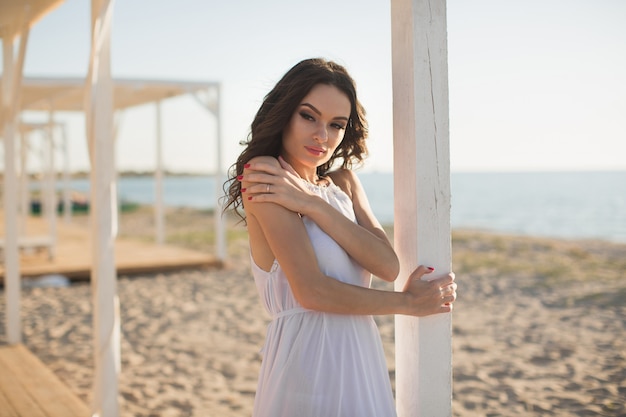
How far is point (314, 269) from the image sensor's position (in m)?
1.48

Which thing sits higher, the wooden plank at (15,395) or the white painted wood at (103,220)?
the white painted wood at (103,220)

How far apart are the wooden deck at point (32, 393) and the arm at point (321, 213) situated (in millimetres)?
2418

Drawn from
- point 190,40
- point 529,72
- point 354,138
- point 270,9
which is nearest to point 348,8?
point 270,9

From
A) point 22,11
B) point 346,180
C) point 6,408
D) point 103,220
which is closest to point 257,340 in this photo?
point 6,408

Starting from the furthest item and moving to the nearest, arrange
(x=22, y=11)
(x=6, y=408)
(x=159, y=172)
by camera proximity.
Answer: (x=159, y=172) < (x=22, y=11) < (x=6, y=408)

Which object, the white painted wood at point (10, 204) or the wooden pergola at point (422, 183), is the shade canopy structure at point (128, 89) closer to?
the white painted wood at point (10, 204)

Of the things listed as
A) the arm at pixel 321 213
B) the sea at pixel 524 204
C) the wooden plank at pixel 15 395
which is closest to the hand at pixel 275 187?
the arm at pixel 321 213

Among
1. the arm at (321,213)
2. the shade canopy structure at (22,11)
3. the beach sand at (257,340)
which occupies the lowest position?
the beach sand at (257,340)

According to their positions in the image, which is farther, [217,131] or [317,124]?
[217,131]

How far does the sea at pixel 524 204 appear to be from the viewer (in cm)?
3247

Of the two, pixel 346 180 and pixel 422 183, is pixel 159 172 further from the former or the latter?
pixel 422 183

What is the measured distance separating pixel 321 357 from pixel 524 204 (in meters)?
46.0

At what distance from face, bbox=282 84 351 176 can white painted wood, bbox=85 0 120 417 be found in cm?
136

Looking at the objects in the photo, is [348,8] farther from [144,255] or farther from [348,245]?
[348,245]
